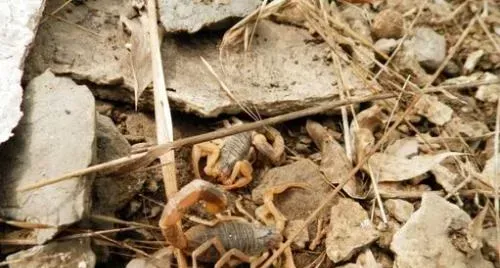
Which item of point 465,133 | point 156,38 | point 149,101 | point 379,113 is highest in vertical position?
point 156,38

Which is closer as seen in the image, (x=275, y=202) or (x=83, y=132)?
(x=83, y=132)

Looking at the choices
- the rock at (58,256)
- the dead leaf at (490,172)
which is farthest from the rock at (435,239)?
the rock at (58,256)

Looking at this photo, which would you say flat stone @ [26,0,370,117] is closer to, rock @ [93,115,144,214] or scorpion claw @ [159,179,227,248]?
rock @ [93,115,144,214]

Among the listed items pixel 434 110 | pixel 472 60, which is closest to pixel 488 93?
pixel 472 60

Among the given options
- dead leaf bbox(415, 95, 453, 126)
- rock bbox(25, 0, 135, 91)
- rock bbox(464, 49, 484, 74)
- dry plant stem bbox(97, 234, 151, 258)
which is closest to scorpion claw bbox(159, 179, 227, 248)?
dry plant stem bbox(97, 234, 151, 258)

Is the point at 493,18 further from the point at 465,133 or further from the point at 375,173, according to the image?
the point at 375,173

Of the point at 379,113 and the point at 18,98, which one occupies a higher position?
the point at 18,98

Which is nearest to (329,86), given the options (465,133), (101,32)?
(465,133)
